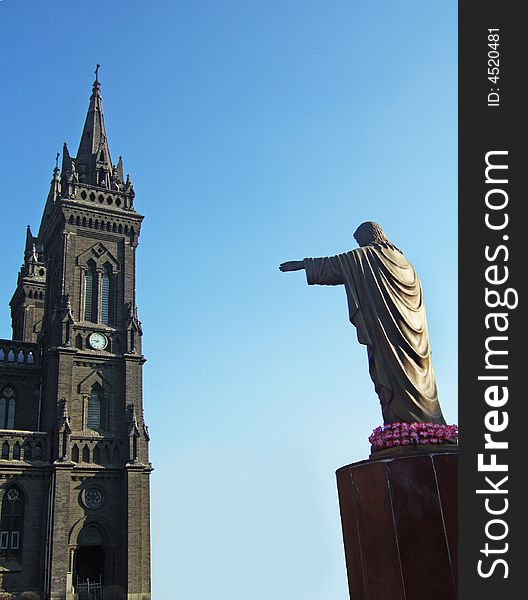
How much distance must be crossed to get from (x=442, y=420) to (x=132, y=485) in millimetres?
30748

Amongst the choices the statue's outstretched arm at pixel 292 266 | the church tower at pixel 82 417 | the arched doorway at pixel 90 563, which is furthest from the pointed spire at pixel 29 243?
the statue's outstretched arm at pixel 292 266

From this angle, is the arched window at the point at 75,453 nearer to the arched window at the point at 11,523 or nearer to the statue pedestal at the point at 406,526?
the arched window at the point at 11,523

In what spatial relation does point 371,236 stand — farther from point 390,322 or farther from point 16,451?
point 16,451

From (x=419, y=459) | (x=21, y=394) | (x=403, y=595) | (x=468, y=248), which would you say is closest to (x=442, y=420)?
(x=419, y=459)

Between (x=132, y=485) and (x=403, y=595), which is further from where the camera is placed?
(x=132, y=485)

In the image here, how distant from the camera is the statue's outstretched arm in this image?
9148mm

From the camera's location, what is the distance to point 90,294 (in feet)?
133

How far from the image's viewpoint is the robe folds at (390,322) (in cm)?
815

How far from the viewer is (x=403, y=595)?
7.00m

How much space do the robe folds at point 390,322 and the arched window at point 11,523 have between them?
3080 cm

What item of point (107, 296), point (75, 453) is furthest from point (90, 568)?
point (107, 296)

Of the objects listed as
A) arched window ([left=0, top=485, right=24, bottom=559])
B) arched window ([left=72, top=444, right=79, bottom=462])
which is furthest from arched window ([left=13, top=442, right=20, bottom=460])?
arched window ([left=72, top=444, right=79, bottom=462])

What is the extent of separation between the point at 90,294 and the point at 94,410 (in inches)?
271

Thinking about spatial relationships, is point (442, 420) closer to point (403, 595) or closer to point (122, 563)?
point (403, 595)
